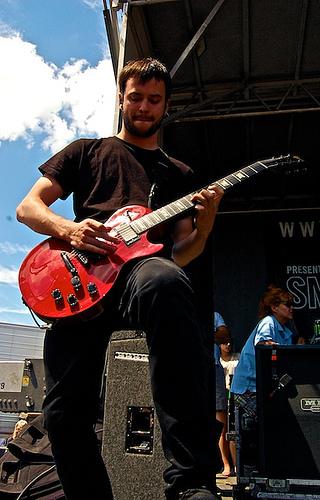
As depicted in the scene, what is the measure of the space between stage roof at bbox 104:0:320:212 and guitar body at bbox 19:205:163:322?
3.38 meters

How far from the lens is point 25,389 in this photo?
4617mm

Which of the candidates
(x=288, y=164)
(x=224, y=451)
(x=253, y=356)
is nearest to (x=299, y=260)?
(x=224, y=451)

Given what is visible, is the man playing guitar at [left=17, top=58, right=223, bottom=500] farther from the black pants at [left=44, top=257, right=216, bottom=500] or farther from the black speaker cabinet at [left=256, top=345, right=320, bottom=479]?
A: the black speaker cabinet at [left=256, top=345, right=320, bottom=479]

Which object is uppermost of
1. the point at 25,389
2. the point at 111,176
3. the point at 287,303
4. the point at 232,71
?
the point at 232,71

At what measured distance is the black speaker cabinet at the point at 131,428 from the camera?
93.1 inches

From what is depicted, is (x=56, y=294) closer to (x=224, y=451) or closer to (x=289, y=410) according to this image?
(x=289, y=410)

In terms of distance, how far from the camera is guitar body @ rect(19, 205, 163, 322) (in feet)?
5.22

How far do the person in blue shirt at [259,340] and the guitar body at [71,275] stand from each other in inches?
103

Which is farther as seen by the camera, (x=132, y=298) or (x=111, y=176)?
(x=111, y=176)

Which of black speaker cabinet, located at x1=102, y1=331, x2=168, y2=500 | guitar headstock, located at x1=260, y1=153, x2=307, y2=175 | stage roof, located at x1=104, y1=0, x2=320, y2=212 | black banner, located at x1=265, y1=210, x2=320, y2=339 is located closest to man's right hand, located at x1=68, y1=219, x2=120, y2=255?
black speaker cabinet, located at x1=102, y1=331, x2=168, y2=500

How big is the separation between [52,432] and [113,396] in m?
1.05

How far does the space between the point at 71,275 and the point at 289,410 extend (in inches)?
88.4

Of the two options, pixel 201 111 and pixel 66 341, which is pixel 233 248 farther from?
pixel 66 341

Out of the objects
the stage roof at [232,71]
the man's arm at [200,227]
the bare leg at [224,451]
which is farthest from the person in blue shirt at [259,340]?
the man's arm at [200,227]
